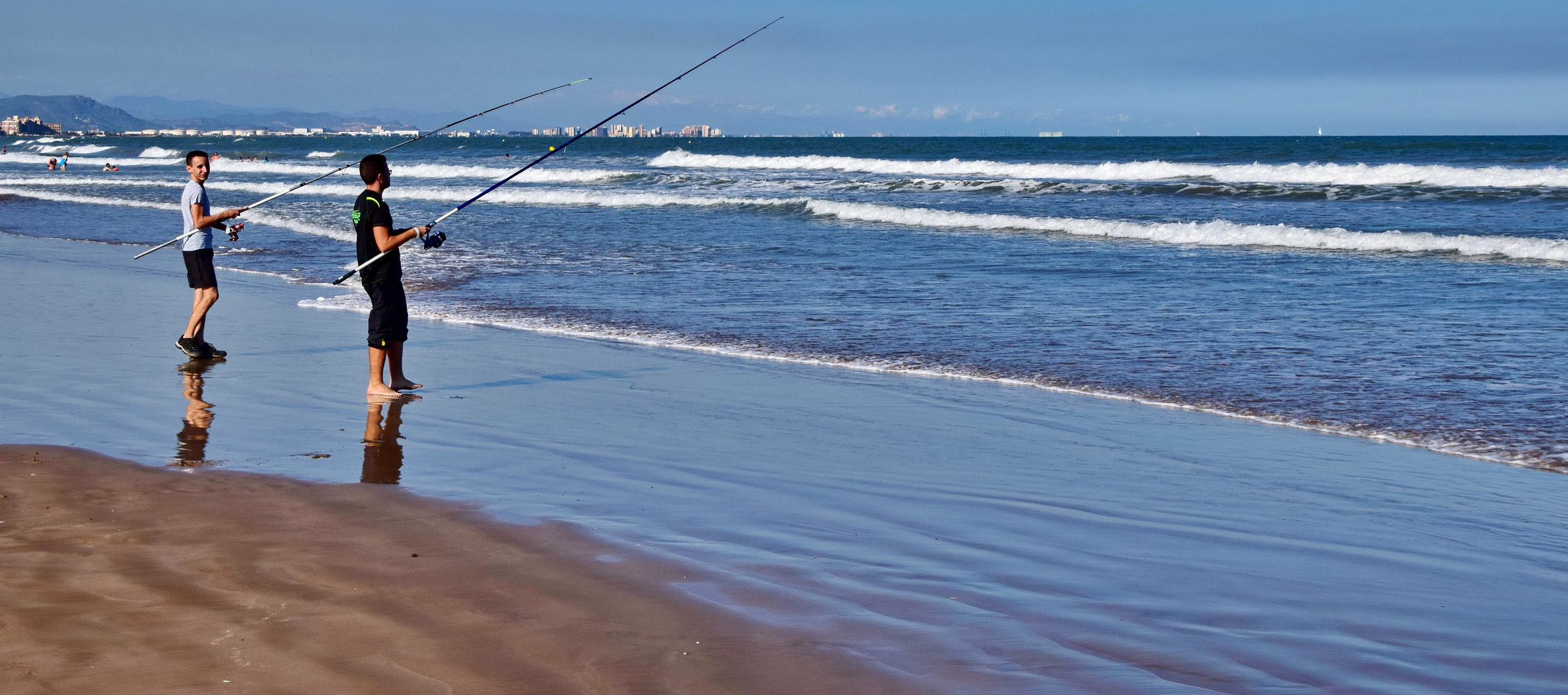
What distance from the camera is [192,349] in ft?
22.3

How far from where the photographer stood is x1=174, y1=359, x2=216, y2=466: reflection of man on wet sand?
4.43 metres

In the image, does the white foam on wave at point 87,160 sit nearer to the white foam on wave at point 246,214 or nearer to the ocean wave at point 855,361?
the white foam on wave at point 246,214

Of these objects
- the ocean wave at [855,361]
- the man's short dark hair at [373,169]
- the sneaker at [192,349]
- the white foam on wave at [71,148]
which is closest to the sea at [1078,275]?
the ocean wave at [855,361]

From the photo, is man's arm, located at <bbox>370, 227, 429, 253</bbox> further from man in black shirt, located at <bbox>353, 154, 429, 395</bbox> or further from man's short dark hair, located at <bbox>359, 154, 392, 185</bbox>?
man's short dark hair, located at <bbox>359, 154, 392, 185</bbox>

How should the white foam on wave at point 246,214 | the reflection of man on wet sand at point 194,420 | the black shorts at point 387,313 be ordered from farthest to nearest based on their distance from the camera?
the white foam on wave at point 246,214, the black shorts at point 387,313, the reflection of man on wet sand at point 194,420

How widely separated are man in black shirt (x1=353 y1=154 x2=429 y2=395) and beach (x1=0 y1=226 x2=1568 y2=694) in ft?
0.68

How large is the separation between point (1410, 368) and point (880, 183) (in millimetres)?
24230

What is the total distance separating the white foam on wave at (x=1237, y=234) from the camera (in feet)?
49.1

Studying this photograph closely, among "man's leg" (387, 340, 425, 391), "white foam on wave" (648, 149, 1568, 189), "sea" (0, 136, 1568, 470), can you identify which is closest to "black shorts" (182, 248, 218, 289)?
"man's leg" (387, 340, 425, 391)

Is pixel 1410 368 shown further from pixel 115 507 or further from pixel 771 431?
pixel 115 507

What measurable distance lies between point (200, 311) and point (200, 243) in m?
0.56

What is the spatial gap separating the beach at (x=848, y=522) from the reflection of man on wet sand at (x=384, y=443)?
2 centimetres

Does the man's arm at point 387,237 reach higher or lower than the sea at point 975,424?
higher

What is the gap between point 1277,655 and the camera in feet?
8.87
